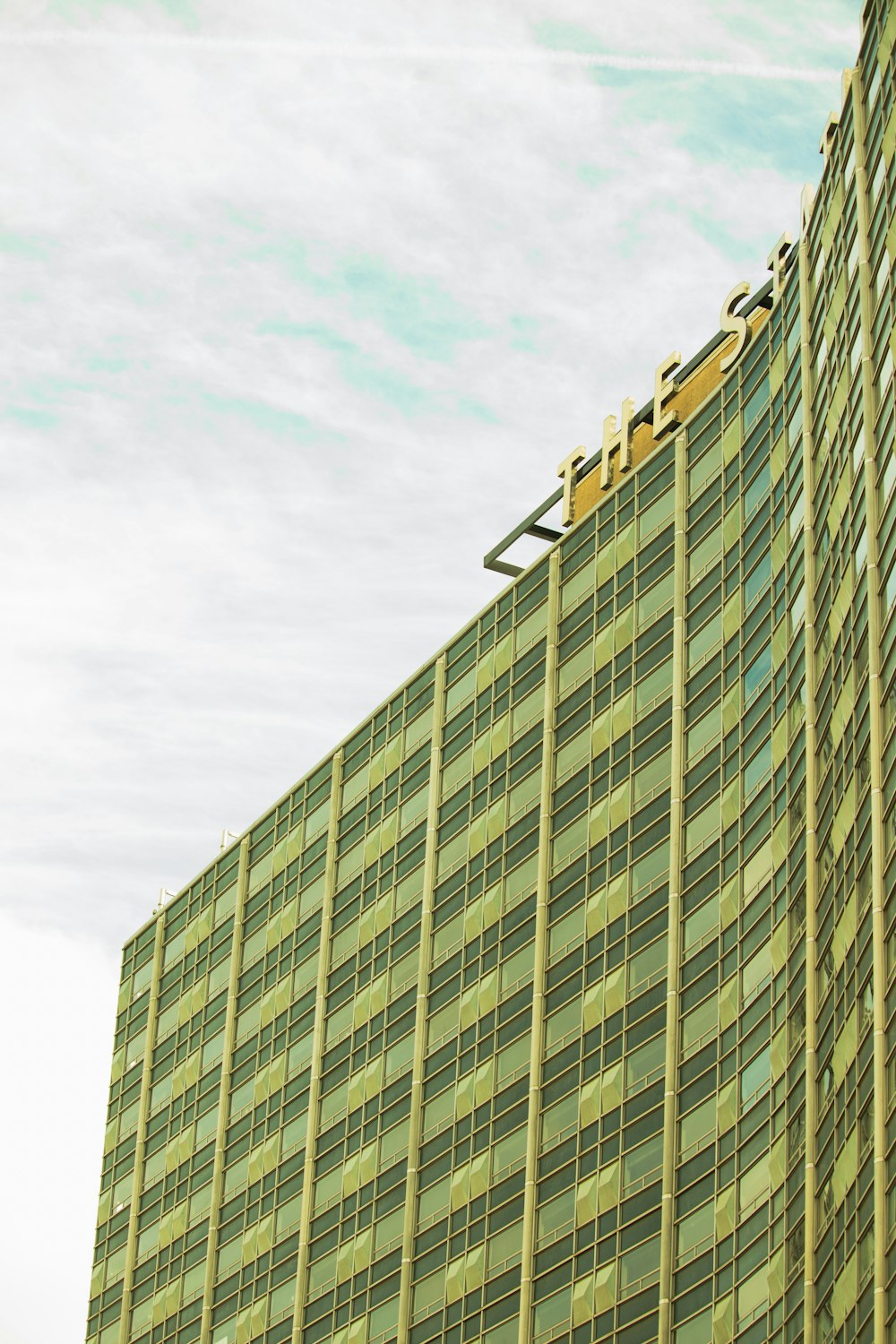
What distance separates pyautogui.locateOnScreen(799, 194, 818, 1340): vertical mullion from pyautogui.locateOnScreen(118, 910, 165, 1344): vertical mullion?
59.3m

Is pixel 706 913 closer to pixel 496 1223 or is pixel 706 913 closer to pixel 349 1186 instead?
pixel 496 1223

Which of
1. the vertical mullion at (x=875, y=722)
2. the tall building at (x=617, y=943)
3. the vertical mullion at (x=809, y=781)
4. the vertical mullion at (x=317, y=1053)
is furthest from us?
the vertical mullion at (x=317, y=1053)

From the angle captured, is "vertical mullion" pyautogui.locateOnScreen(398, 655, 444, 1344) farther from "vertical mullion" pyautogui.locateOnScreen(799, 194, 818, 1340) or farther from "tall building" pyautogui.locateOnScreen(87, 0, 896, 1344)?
"vertical mullion" pyautogui.locateOnScreen(799, 194, 818, 1340)

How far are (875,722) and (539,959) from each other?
2814 centimetres

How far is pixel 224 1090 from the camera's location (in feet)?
399

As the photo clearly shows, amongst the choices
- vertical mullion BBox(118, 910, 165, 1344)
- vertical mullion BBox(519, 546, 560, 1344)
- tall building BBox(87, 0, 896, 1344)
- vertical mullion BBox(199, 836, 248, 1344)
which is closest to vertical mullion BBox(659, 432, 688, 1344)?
tall building BBox(87, 0, 896, 1344)

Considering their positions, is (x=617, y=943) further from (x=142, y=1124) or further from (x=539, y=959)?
(x=142, y=1124)

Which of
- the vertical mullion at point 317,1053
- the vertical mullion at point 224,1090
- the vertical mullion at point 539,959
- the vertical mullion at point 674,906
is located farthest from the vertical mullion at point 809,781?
the vertical mullion at point 224,1090

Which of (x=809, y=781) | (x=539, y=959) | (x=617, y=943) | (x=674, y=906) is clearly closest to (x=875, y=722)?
(x=809, y=781)

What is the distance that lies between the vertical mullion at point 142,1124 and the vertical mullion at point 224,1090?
31.6 feet

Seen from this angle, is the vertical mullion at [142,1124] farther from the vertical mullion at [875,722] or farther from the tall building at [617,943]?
the vertical mullion at [875,722]

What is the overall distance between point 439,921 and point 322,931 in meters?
11.9

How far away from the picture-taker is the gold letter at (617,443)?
104750 millimetres

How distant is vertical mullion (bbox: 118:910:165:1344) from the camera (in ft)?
411
